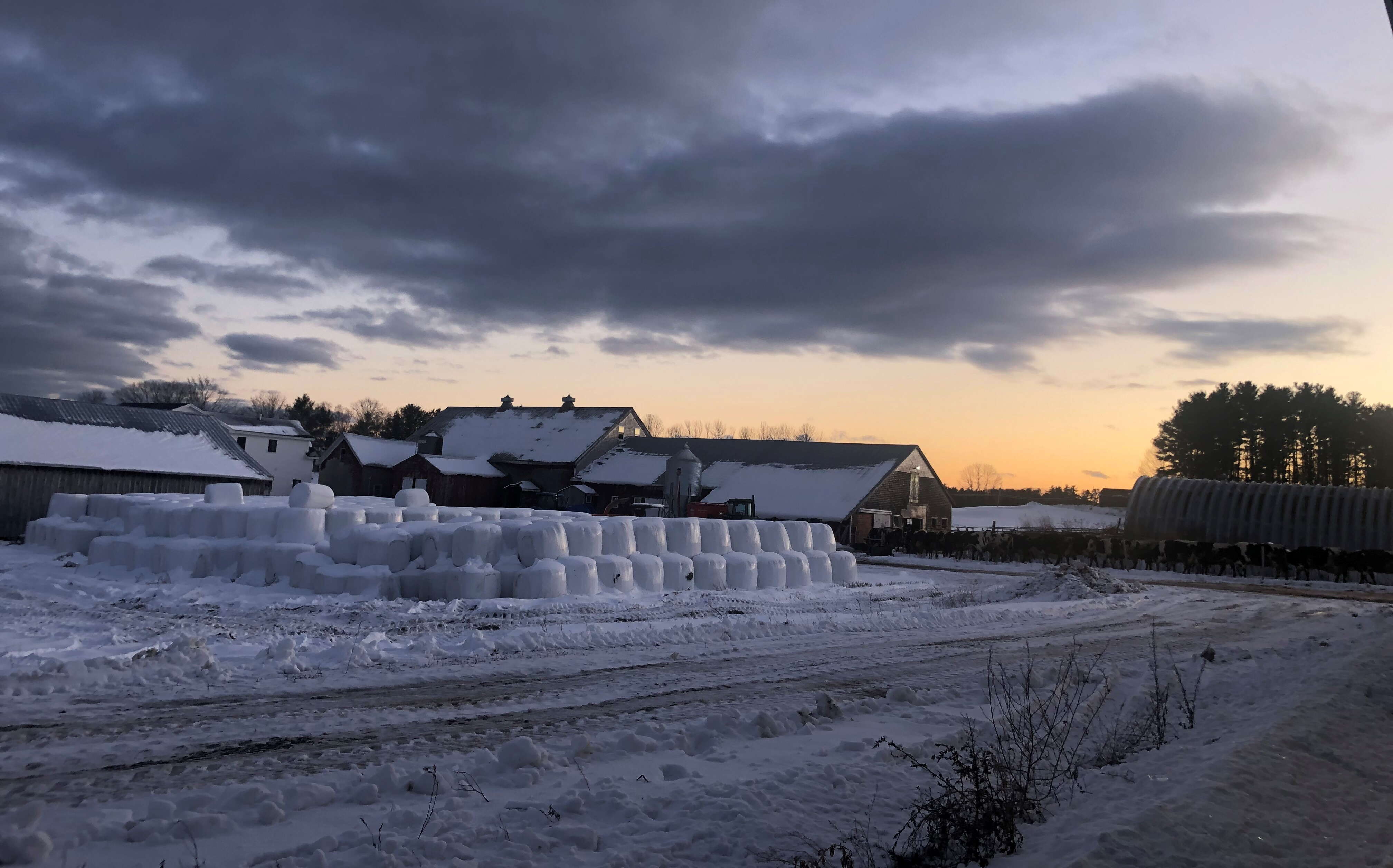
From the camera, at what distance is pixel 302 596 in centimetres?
1612

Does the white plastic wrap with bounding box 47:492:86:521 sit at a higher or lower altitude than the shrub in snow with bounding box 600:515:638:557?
lower

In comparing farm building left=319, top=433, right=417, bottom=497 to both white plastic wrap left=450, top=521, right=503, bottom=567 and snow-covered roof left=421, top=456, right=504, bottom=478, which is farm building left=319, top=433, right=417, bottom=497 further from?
white plastic wrap left=450, top=521, right=503, bottom=567

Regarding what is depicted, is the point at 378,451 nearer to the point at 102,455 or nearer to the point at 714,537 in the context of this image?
the point at 102,455

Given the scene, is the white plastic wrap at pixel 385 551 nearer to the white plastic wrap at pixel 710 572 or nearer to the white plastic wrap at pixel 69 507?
the white plastic wrap at pixel 710 572

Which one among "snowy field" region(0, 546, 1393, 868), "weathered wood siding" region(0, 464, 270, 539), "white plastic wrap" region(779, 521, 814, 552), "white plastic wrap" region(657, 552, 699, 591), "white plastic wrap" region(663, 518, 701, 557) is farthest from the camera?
"weathered wood siding" region(0, 464, 270, 539)

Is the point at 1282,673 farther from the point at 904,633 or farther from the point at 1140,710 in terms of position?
the point at 904,633

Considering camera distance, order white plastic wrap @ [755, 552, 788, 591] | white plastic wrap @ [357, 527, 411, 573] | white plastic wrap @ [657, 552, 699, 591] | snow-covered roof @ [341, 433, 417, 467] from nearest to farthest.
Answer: white plastic wrap @ [357, 527, 411, 573], white plastic wrap @ [657, 552, 699, 591], white plastic wrap @ [755, 552, 788, 591], snow-covered roof @ [341, 433, 417, 467]

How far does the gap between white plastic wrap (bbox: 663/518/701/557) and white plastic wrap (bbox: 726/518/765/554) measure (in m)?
1.27

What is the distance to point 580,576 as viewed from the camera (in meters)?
17.0

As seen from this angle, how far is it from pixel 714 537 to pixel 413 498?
30.0 feet

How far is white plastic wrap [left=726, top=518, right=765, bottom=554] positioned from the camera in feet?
71.1

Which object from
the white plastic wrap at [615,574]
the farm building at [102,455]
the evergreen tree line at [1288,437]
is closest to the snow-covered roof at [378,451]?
the farm building at [102,455]

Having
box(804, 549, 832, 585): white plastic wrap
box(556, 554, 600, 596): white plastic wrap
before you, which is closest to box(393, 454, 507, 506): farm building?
box(804, 549, 832, 585): white plastic wrap

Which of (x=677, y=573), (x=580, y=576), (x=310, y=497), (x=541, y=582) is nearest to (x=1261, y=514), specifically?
(x=677, y=573)
